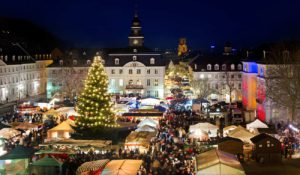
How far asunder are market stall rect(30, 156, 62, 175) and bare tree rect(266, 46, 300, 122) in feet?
76.5

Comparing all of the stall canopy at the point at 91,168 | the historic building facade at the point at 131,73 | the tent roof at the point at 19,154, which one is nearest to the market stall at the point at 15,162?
the tent roof at the point at 19,154

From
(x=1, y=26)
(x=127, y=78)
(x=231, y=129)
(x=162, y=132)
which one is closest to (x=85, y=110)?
(x=162, y=132)

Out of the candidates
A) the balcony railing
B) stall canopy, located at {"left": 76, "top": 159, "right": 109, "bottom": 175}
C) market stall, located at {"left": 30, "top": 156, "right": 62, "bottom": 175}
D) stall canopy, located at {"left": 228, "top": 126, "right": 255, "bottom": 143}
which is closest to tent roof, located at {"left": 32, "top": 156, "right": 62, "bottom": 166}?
market stall, located at {"left": 30, "top": 156, "right": 62, "bottom": 175}

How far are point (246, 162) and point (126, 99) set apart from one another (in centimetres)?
3044

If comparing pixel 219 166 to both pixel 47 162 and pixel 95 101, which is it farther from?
pixel 95 101

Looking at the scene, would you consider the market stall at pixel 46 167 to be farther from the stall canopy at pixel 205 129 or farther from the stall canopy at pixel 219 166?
the stall canopy at pixel 205 129

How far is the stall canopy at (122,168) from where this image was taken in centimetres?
2299

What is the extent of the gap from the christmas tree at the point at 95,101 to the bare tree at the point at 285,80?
16662mm

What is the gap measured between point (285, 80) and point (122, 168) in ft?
81.8

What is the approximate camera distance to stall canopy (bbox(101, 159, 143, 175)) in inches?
905

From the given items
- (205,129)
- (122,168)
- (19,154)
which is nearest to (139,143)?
(205,129)

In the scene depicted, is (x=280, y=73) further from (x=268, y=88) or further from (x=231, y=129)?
(x=231, y=129)

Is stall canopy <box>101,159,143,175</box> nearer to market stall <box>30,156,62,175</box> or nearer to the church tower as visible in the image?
market stall <box>30,156,62,175</box>

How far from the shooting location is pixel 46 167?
2558cm
